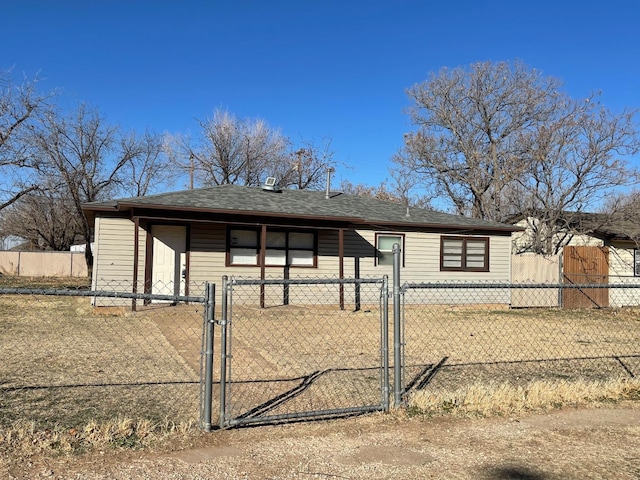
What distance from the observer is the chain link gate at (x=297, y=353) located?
4484mm

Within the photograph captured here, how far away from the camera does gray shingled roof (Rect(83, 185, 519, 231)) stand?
1334 centimetres

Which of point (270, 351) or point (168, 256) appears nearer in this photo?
point (270, 351)

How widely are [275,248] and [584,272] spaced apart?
10690mm

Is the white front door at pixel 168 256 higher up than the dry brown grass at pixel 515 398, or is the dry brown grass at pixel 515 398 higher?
the white front door at pixel 168 256

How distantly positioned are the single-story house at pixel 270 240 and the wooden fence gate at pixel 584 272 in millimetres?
2181

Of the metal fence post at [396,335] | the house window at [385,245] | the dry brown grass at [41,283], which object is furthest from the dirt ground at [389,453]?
the dry brown grass at [41,283]

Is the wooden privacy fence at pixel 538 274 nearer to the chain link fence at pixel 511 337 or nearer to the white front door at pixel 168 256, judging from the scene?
the chain link fence at pixel 511 337

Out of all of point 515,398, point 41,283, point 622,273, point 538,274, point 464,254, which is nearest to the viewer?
point 515,398

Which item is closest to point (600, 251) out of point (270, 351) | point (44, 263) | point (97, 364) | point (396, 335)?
point (270, 351)

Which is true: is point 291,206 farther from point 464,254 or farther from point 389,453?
point 389,453

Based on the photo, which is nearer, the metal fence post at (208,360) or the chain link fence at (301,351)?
the metal fence post at (208,360)

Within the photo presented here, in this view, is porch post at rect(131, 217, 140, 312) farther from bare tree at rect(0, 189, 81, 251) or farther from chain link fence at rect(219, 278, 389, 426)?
bare tree at rect(0, 189, 81, 251)

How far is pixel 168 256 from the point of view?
14.2 meters

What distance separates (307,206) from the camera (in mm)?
15656
